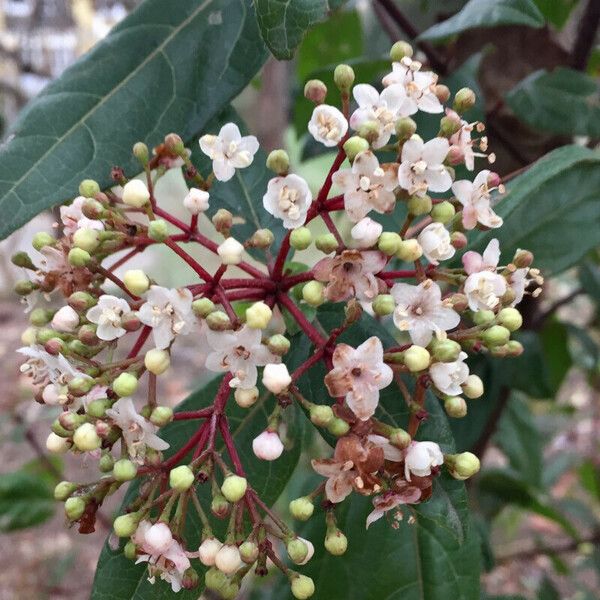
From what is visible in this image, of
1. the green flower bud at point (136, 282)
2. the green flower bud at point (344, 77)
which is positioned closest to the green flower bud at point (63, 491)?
the green flower bud at point (136, 282)

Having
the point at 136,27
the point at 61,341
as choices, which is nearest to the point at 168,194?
the point at 136,27

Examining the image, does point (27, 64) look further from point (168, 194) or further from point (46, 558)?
point (46, 558)

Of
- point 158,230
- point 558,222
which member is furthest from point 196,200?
point 558,222

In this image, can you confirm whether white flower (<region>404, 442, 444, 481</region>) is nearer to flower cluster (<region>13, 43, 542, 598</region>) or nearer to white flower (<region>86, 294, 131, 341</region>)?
flower cluster (<region>13, 43, 542, 598</region>)

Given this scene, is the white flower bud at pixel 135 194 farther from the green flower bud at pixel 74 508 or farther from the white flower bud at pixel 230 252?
the green flower bud at pixel 74 508

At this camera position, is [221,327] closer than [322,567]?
Yes
